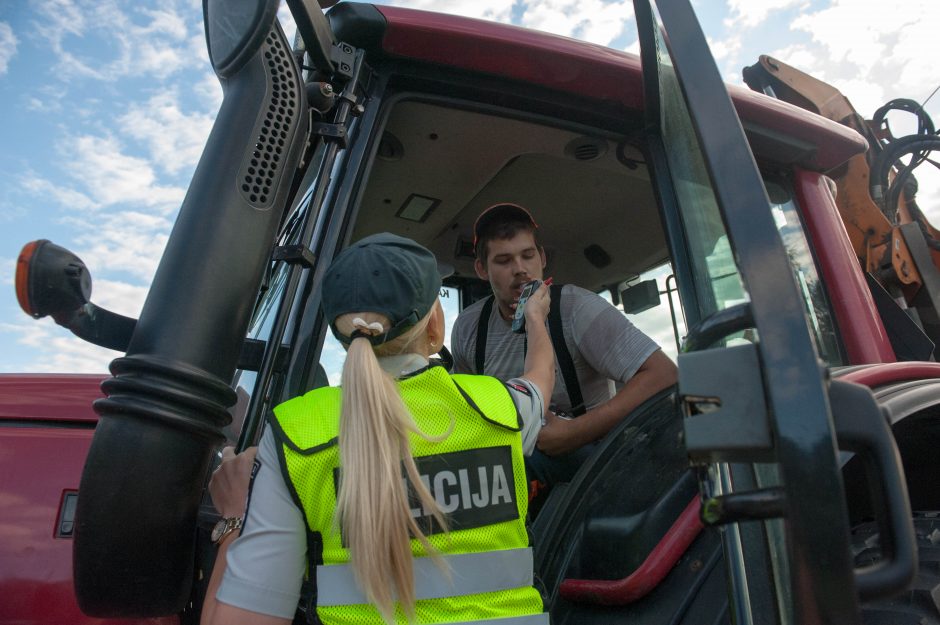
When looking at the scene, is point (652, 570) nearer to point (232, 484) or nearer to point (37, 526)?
point (232, 484)

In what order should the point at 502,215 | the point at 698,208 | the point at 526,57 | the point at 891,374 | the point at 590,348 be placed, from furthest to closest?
the point at 502,215, the point at 590,348, the point at 526,57, the point at 891,374, the point at 698,208

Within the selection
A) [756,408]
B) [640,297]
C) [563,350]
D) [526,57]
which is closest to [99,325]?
[756,408]

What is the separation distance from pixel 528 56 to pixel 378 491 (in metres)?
1.13

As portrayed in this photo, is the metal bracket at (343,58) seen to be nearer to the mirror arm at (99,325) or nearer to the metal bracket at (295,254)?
the metal bracket at (295,254)

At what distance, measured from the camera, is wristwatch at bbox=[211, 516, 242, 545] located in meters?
1.13

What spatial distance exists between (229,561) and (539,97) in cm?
132

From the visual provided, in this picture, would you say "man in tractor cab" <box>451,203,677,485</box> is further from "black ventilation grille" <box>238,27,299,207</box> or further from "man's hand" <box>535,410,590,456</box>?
"black ventilation grille" <box>238,27,299,207</box>

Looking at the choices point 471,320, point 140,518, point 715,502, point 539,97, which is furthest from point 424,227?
point 715,502

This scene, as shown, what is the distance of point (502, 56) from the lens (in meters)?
1.58

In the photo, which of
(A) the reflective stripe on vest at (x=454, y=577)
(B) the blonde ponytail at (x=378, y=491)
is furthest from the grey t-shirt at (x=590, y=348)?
(B) the blonde ponytail at (x=378, y=491)

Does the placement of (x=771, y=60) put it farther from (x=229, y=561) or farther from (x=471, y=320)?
(x=229, y=561)

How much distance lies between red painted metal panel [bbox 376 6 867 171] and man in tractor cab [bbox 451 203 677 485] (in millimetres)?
655

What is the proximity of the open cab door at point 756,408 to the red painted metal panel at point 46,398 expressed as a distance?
4.45ft

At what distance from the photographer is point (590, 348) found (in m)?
2.02
